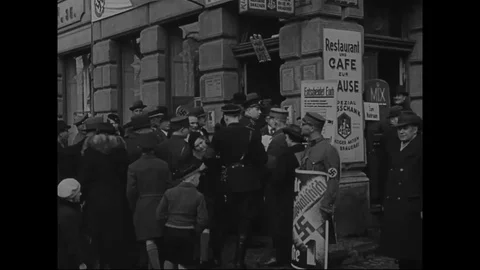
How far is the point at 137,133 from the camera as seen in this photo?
7.20 m

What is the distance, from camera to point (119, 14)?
13203 millimetres

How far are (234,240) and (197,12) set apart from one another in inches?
216

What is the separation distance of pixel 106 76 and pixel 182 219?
814 cm

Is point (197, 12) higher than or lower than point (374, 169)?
higher

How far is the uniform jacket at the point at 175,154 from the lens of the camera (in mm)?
6609

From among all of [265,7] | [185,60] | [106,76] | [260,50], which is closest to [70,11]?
[106,76]

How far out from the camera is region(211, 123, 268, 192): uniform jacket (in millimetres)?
7027

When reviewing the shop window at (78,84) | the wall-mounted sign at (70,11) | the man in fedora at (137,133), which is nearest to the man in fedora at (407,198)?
the man in fedora at (137,133)

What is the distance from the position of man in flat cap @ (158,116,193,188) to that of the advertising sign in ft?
3.88

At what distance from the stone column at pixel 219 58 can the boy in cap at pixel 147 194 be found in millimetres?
4520

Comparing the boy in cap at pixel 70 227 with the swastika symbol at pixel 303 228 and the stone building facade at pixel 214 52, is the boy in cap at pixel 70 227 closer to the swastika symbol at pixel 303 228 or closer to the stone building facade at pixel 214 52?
the swastika symbol at pixel 303 228

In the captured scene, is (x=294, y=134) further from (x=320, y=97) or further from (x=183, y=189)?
(x=183, y=189)
